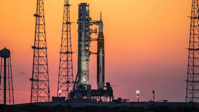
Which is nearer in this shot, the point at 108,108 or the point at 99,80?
the point at 108,108

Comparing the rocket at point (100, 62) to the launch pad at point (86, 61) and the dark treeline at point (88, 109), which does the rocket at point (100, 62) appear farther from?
the dark treeline at point (88, 109)

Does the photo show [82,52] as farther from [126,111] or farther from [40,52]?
[126,111]

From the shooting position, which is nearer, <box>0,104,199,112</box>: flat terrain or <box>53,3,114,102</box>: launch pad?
<box>0,104,199,112</box>: flat terrain

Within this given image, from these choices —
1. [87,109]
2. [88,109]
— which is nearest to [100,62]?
[87,109]

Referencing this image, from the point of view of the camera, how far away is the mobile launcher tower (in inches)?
7269

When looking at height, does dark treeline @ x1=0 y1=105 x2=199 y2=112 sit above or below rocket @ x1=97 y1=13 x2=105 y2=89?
below

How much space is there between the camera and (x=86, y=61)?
188 metres

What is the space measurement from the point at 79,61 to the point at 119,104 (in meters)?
17.2

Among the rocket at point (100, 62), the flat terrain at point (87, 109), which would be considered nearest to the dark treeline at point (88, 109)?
the flat terrain at point (87, 109)

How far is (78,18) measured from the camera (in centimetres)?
18988

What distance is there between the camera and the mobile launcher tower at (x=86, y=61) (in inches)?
7269

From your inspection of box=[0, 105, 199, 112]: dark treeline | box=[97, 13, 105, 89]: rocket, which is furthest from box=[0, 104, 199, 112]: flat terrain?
box=[97, 13, 105, 89]: rocket

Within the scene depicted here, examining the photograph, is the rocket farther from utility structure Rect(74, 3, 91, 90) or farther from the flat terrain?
the flat terrain

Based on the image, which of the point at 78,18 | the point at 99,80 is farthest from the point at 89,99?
the point at 78,18
